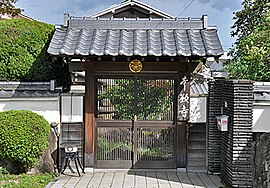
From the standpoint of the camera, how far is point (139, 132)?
26.5 feet

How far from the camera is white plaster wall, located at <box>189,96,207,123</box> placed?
8031 mm

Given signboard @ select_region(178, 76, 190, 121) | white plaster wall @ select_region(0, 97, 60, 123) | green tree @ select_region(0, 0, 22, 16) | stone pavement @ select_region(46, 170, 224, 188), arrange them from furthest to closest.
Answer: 1. green tree @ select_region(0, 0, 22, 16)
2. signboard @ select_region(178, 76, 190, 121)
3. white plaster wall @ select_region(0, 97, 60, 123)
4. stone pavement @ select_region(46, 170, 224, 188)

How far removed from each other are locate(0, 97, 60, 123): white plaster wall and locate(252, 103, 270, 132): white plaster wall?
13.8ft

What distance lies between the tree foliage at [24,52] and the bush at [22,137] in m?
1.20

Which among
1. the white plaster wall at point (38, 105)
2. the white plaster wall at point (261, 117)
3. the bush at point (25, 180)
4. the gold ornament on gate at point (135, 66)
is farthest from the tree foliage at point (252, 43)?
the bush at point (25, 180)

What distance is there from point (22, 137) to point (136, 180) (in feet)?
7.98

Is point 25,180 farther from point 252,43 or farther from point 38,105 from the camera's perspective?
point 252,43

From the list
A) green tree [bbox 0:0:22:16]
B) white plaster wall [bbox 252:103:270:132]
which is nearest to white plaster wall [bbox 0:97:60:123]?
white plaster wall [bbox 252:103:270:132]

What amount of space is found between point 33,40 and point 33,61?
48 cm

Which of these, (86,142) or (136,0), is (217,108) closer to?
(86,142)

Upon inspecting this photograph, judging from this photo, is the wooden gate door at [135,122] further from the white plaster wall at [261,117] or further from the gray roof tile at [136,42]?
the white plaster wall at [261,117]

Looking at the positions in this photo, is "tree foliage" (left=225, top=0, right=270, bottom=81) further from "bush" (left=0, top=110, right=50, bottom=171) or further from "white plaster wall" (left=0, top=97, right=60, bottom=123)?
→ "bush" (left=0, top=110, right=50, bottom=171)

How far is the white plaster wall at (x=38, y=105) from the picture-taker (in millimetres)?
7773

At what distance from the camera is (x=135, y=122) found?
26.3 ft
